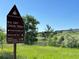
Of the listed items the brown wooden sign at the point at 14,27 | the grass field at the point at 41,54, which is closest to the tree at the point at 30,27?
the grass field at the point at 41,54

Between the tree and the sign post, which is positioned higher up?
the tree

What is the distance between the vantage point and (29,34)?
182 feet

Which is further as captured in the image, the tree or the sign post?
the tree

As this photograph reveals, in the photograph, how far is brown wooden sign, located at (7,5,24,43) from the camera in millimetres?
6289

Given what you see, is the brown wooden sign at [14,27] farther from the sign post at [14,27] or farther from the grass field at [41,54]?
the grass field at [41,54]

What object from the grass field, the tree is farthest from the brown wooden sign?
the tree

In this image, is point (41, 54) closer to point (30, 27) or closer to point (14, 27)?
point (14, 27)

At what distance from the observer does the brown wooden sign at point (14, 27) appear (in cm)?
629

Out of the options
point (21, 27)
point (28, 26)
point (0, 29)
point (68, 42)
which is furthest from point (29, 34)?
point (21, 27)

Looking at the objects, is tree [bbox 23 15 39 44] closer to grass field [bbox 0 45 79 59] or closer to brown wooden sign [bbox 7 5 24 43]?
grass field [bbox 0 45 79 59]

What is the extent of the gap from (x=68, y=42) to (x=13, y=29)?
111 ft

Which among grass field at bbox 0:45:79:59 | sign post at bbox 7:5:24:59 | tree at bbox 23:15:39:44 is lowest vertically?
grass field at bbox 0:45:79:59

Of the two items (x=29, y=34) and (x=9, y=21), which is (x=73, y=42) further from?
(x=9, y=21)

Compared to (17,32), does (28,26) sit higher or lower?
higher
